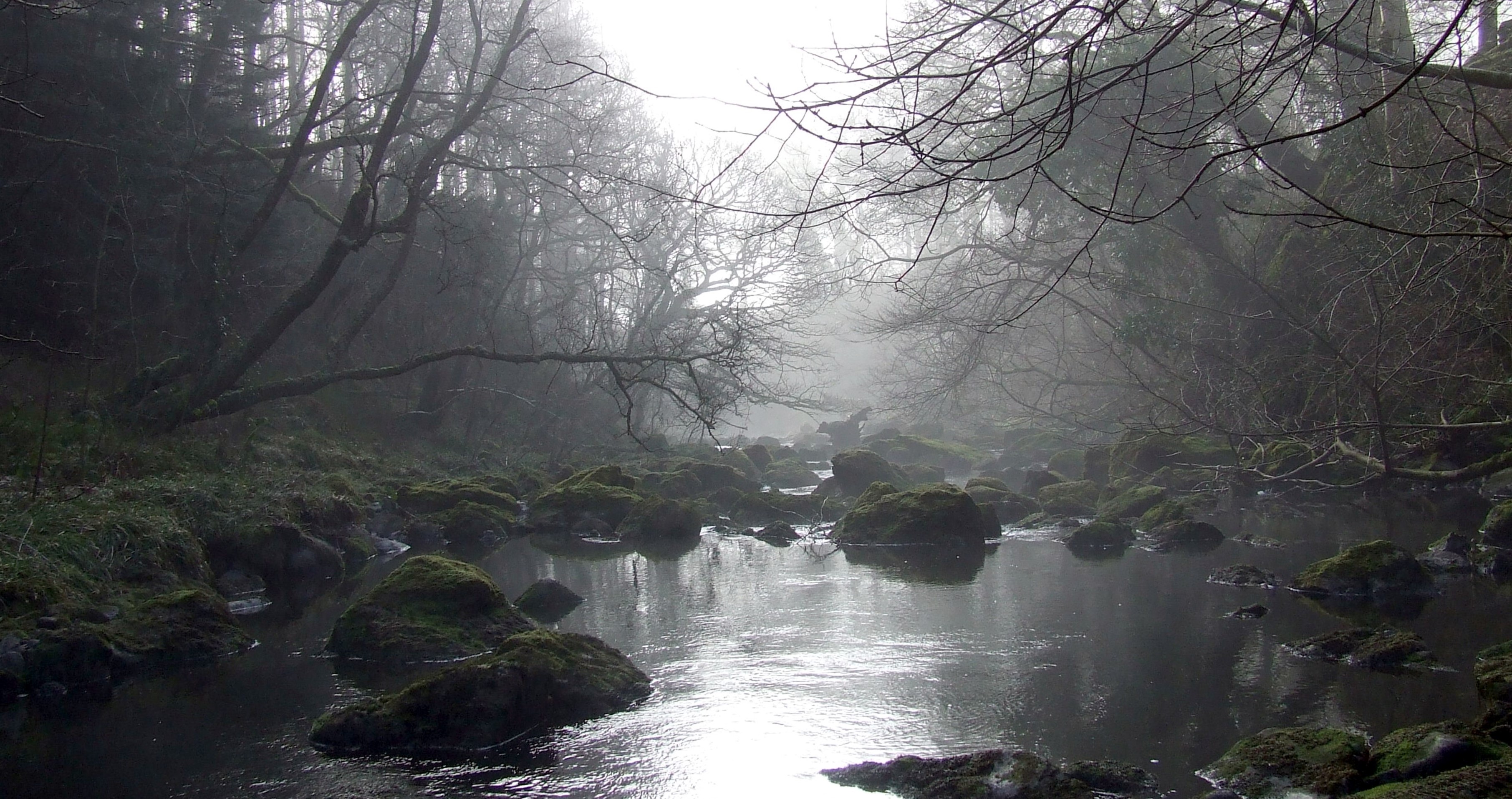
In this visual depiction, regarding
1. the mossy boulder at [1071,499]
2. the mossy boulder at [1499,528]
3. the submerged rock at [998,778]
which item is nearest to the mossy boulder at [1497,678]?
the submerged rock at [998,778]

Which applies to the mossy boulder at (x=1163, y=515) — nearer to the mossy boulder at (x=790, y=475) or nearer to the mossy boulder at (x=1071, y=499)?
the mossy boulder at (x=1071, y=499)

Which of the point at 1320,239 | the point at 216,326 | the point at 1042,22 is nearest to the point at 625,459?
the point at 216,326

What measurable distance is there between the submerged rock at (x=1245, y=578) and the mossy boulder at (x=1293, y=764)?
17.1 ft

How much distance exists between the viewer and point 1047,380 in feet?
76.2

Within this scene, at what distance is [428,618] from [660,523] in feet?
23.6

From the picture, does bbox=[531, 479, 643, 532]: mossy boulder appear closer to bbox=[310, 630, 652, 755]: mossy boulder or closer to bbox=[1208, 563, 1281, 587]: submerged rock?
bbox=[1208, 563, 1281, 587]: submerged rock

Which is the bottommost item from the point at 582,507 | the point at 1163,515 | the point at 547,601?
the point at 547,601

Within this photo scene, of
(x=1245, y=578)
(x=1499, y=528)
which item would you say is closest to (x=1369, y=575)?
(x=1245, y=578)

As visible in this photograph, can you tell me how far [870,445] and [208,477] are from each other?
20.7 metres

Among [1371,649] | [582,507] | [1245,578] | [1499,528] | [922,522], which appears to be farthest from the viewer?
[582,507]

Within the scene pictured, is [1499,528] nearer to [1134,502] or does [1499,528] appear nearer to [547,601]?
[1134,502]

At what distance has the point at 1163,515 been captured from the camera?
48.1ft

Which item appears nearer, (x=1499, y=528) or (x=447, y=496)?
(x=1499, y=528)

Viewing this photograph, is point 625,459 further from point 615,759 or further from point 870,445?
point 615,759
